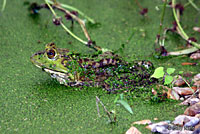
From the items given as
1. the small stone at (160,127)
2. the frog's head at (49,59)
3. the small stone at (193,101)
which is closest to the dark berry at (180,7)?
the small stone at (193,101)

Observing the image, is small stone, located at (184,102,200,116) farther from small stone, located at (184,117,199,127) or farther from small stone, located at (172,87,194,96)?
small stone, located at (172,87,194,96)

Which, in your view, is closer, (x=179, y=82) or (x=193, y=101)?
(x=193, y=101)

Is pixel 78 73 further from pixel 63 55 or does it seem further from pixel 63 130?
pixel 63 130

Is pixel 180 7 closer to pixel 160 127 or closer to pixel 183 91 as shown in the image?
pixel 183 91

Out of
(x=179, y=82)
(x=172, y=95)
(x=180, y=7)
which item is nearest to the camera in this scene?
(x=172, y=95)

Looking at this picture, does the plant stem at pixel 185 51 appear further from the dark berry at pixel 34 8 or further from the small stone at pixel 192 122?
the dark berry at pixel 34 8

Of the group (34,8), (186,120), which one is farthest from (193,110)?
(34,8)
